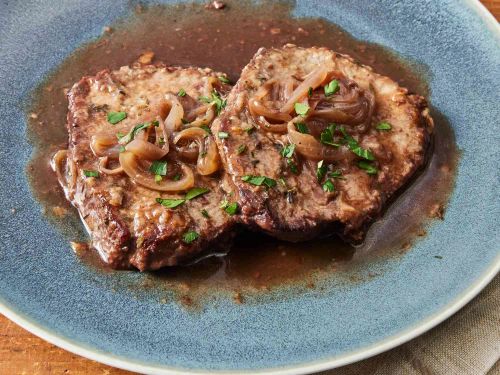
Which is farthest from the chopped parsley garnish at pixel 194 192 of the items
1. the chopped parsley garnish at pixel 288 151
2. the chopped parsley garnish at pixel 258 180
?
the chopped parsley garnish at pixel 288 151

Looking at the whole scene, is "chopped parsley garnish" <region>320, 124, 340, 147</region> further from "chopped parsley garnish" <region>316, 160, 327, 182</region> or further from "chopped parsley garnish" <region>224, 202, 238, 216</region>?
"chopped parsley garnish" <region>224, 202, 238, 216</region>

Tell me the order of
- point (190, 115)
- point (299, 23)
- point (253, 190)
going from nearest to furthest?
1. point (253, 190)
2. point (190, 115)
3. point (299, 23)

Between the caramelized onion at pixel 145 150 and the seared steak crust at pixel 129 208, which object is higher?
the caramelized onion at pixel 145 150

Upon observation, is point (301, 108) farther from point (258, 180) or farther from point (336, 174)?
point (258, 180)

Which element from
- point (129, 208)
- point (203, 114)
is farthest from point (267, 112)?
point (129, 208)

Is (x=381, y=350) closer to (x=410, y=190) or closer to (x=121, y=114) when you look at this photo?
(x=410, y=190)

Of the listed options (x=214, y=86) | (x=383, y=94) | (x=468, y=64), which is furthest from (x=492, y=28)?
(x=214, y=86)

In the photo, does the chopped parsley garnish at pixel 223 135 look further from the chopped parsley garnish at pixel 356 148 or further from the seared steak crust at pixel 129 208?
the chopped parsley garnish at pixel 356 148
